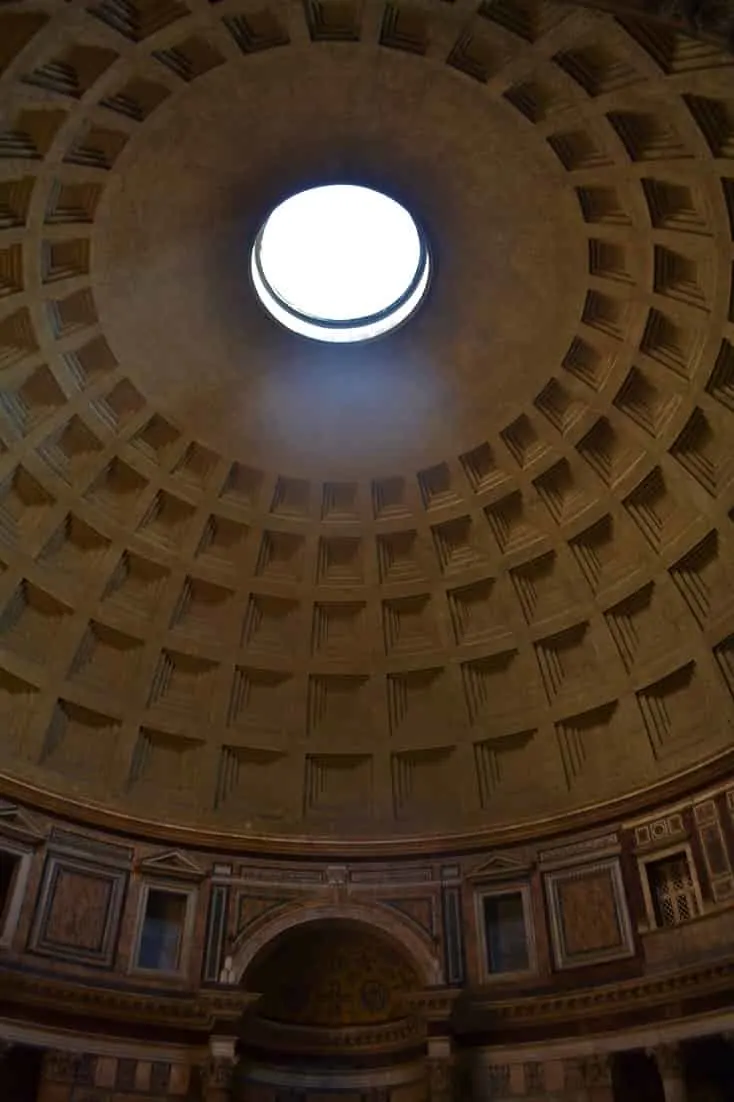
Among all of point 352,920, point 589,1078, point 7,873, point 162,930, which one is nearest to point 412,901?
point 352,920

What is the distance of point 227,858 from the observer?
21844mm

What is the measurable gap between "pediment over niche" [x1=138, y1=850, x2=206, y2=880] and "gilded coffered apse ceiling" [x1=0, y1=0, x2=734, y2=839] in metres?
0.94

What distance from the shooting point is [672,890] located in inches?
774

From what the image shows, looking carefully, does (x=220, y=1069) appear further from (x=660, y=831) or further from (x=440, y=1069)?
(x=660, y=831)

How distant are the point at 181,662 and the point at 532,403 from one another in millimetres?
9950

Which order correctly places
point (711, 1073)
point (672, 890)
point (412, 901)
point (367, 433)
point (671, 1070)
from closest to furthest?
1. point (671, 1070)
2. point (711, 1073)
3. point (672, 890)
4. point (412, 901)
5. point (367, 433)

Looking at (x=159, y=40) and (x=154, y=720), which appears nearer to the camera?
(x=159, y=40)

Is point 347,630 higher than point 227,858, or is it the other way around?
point 347,630

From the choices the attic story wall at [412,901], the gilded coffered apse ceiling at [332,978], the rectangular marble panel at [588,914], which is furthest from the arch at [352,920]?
the rectangular marble panel at [588,914]

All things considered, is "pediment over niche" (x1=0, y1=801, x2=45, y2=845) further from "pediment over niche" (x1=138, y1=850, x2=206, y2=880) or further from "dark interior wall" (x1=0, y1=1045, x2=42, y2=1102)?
"dark interior wall" (x1=0, y1=1045, x2=42, y2=1102)

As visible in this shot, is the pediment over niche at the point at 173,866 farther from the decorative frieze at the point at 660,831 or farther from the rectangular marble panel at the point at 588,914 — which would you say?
the decorative frieze at the point at 660,831

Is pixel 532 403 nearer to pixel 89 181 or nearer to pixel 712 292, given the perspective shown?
pixel 712 292

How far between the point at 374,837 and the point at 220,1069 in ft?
18.8

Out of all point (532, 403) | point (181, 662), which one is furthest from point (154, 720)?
point (532, 403)
